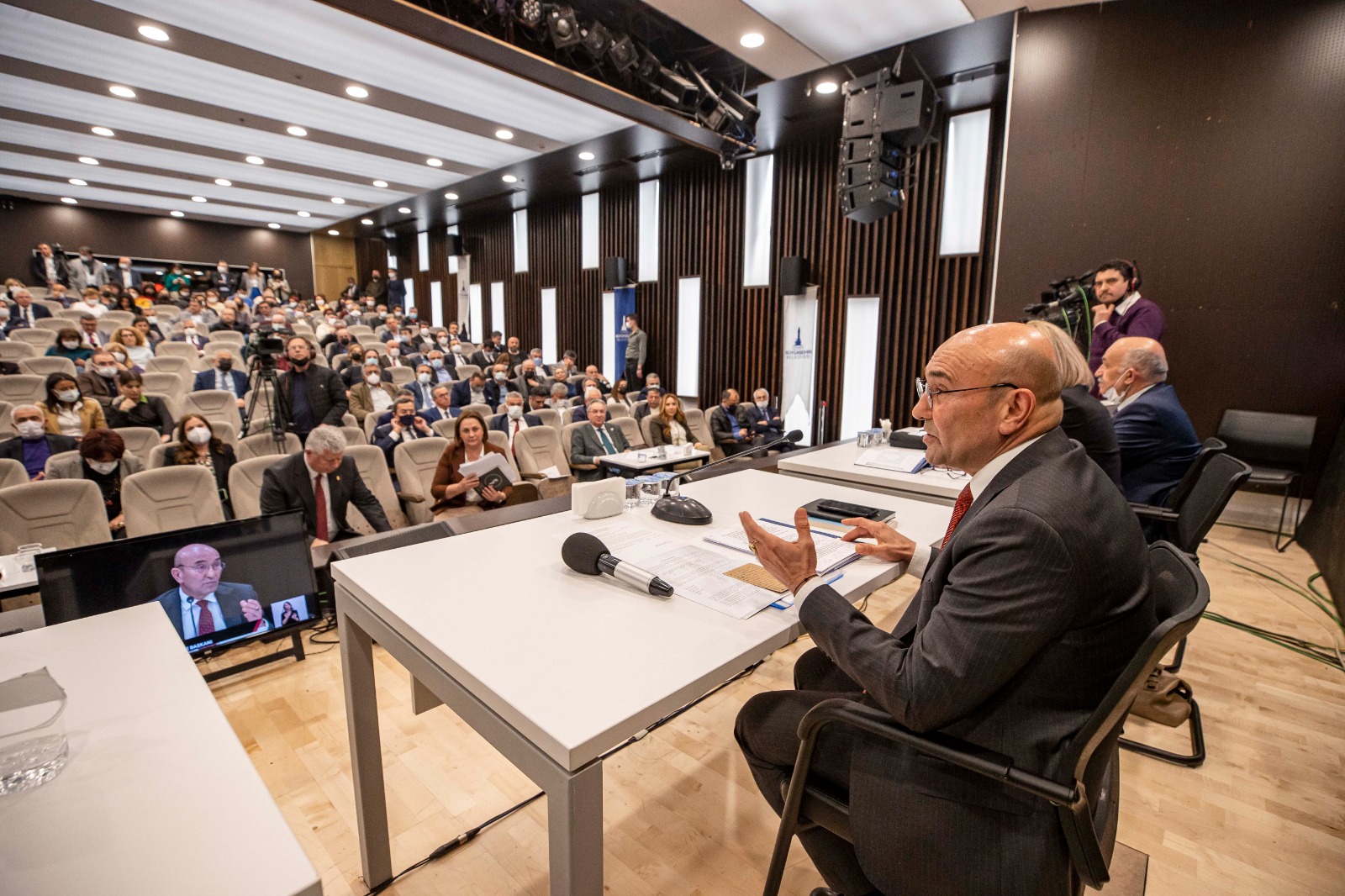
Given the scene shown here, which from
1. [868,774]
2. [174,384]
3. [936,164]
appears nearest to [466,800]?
[868,774]

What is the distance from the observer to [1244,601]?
3.47m

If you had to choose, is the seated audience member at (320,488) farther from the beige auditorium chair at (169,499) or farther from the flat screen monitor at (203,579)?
the flat screen monitor at (203,579)

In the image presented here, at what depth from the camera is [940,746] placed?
95cm

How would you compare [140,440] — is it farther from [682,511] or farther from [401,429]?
[682,511]

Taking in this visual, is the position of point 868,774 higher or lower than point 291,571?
higher

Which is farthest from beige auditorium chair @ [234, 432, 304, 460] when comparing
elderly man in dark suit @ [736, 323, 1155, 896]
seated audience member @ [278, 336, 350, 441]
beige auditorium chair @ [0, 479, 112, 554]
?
elderly man in dark suit @ [736, 323, 1155, 896]

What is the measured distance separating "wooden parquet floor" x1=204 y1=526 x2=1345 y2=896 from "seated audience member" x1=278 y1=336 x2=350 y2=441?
3.00 meters

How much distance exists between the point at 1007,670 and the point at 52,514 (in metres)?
3.91

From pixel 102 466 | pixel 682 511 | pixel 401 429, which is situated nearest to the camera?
pixel 682 511

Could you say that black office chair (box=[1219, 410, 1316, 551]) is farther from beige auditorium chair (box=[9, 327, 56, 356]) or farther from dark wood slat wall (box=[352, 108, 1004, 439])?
beige auditorium chair (box=[9, 327, 56, 356])

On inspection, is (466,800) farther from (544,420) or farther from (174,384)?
(174,384)

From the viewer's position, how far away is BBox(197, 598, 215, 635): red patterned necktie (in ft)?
7.83

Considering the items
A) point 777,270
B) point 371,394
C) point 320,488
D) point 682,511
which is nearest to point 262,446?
point 320,488

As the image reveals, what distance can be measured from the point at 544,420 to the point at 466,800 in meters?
4.08
